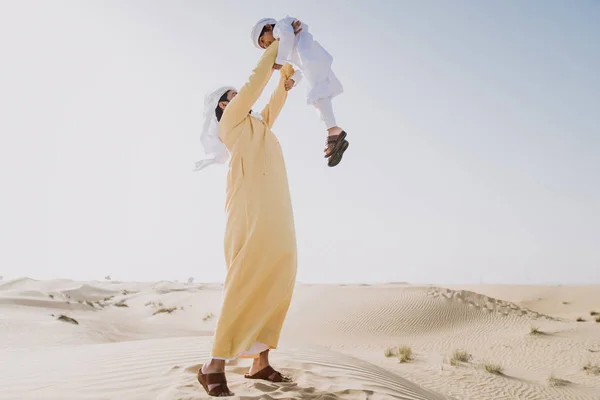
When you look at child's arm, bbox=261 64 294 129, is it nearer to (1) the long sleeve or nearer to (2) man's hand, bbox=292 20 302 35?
(1) the long sleeve

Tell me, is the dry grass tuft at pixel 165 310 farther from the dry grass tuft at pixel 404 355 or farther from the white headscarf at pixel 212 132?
the white headscarf at pixel 212 132

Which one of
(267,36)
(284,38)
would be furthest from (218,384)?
(267,36)

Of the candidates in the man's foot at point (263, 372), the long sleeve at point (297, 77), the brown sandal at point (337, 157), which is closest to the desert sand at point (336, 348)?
the man's foot at point (263, 372)

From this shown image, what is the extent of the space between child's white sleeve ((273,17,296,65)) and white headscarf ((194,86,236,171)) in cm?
61

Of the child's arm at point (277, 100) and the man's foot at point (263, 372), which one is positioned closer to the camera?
the man's foot at point (263, 372)

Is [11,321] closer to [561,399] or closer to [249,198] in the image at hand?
[249,198]

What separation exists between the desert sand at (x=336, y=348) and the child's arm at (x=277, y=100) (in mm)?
2090

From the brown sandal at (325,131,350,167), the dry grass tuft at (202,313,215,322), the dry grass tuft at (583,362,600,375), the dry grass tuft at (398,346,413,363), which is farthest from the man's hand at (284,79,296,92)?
the dry grass tuft at (202,313,215,322)

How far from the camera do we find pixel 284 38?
305cm

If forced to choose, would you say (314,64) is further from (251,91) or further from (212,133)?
(212,133)

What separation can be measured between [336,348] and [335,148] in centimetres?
1110

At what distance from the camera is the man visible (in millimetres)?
2799

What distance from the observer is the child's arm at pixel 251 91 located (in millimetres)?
3062

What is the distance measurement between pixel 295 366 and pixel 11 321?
8942 mm
